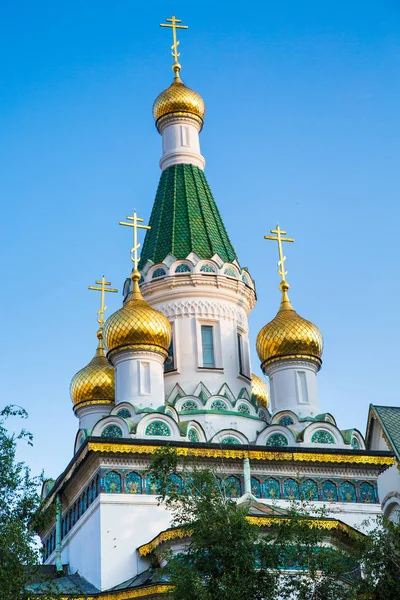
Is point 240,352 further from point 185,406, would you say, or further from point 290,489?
point 290,489

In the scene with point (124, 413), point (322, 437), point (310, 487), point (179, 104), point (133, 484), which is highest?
point (179, 104)

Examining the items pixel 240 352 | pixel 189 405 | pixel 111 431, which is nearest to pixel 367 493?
pixel 189 405

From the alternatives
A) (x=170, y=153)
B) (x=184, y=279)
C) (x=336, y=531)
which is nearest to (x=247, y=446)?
(x=336, y=531)

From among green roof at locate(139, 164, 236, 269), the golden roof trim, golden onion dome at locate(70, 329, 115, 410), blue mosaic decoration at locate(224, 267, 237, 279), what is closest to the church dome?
green roof at locate(139, 164, 236, 269)

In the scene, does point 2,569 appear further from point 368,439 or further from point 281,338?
point 368,439

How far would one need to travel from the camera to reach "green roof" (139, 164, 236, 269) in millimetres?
20234

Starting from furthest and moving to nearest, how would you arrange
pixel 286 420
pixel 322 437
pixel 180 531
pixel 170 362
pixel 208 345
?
pixel 208 345
pixel 170 362
pixel 286 420
pixel 322 437
pixel 180 531

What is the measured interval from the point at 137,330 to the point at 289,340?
287 centimetres

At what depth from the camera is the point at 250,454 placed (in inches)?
662

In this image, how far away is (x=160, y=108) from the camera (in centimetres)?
2195

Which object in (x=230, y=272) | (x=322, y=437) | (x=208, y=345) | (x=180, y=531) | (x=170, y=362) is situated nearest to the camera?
(x=180, y=531)

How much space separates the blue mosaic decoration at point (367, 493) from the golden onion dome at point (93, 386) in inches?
223

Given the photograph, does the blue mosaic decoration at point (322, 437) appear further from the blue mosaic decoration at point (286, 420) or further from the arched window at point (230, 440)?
the arched window at point (230, 440)

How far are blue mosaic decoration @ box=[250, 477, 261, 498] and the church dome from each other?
865 cm
